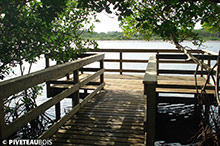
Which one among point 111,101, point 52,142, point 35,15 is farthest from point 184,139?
point 35,15

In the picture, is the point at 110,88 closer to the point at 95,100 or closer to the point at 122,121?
the point at 95,100

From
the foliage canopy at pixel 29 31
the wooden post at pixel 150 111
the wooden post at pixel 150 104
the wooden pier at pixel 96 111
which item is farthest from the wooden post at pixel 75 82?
the wooden post at pixel 150 111

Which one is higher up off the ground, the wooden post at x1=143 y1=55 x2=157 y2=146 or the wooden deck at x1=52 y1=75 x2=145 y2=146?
the wooden post at x1=143 y1=55 x2=157 y2=146

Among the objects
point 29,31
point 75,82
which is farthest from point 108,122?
point 29,31

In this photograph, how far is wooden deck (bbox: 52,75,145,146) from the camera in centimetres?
304

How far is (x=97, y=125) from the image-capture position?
11.7 feet

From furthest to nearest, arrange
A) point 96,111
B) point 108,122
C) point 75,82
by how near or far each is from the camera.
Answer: point 96,111 → point 75,82 → point 108,122

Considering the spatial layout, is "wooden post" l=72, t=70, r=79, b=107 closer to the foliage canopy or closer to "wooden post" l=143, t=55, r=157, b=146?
the foliage canopy

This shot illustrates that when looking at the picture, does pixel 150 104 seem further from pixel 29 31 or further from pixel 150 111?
pixel 29 31

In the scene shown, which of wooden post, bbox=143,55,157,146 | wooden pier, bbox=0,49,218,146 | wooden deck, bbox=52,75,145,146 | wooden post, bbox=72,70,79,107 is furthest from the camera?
wooden post, bbox=72,70,79,107

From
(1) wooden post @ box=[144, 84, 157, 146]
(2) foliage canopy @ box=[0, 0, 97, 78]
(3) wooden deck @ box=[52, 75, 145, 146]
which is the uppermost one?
(2) foliage canopy @ box=[0, 0, 97, 78]

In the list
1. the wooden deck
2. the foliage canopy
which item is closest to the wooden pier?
the wooden deck

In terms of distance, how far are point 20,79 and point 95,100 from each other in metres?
2.85

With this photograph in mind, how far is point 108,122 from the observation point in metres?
3.68
